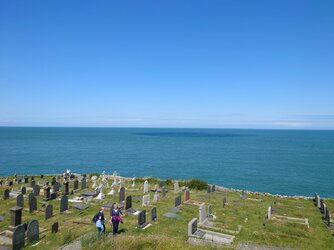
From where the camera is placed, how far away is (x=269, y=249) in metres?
11.5

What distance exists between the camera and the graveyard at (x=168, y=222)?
12047 millimetres

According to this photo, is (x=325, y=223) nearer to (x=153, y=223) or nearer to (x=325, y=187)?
(x=153, y=223)

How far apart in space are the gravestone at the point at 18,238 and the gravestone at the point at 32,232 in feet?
1.29

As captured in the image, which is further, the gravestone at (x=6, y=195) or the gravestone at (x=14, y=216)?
the gravestone at (x=6, y=195)

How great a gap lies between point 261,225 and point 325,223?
427 centimetres

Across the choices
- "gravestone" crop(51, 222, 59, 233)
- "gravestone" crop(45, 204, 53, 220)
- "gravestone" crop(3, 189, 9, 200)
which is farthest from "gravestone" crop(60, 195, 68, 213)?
"gravestone" crop(3, 189, 9, 200)

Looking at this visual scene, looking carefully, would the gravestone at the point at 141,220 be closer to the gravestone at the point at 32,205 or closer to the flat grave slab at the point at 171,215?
the flat grave slab at the point at 171,215

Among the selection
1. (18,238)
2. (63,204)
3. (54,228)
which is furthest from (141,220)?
(63,204)

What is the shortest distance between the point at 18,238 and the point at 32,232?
0.81 metres

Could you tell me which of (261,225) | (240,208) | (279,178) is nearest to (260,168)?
(279,178)

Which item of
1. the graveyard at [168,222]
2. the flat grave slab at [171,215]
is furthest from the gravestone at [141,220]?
the flat grave slab at [171,215]

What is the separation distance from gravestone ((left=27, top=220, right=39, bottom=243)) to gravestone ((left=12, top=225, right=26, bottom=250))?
0.39 m

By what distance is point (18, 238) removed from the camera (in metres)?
12.1

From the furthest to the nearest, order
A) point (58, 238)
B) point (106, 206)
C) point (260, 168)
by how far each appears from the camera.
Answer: point (260, 168) < point (106, 206) < point (58, 238)
